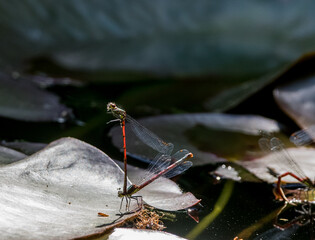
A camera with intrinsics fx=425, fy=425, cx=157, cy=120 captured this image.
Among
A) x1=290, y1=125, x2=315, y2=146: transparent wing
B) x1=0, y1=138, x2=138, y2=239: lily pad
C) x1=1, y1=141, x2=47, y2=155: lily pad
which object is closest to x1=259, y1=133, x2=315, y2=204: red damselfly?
x1=290, y1=125, x2=315, y2=146: transparent wing

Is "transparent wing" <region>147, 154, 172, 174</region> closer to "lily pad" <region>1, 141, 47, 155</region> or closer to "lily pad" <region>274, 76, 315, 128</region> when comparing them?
"lily pad" <region>1, 141, 47, 155</region>

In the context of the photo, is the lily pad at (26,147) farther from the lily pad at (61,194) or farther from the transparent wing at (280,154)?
the transparent wing at (280,154)

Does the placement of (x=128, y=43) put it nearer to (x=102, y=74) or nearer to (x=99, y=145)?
(x=102, y=74)

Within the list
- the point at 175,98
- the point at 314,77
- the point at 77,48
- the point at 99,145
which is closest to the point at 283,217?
the point at 99,145

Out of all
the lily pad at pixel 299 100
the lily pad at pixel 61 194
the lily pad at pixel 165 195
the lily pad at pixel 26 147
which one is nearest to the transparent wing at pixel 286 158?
the lily pad at pixel 299 100

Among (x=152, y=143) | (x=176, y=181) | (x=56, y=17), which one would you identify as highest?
(x=56, y=17)

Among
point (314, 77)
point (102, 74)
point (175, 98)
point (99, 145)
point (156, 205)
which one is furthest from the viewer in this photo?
point (102, 74)

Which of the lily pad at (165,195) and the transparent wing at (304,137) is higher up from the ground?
the transparent wing at (304,137)
